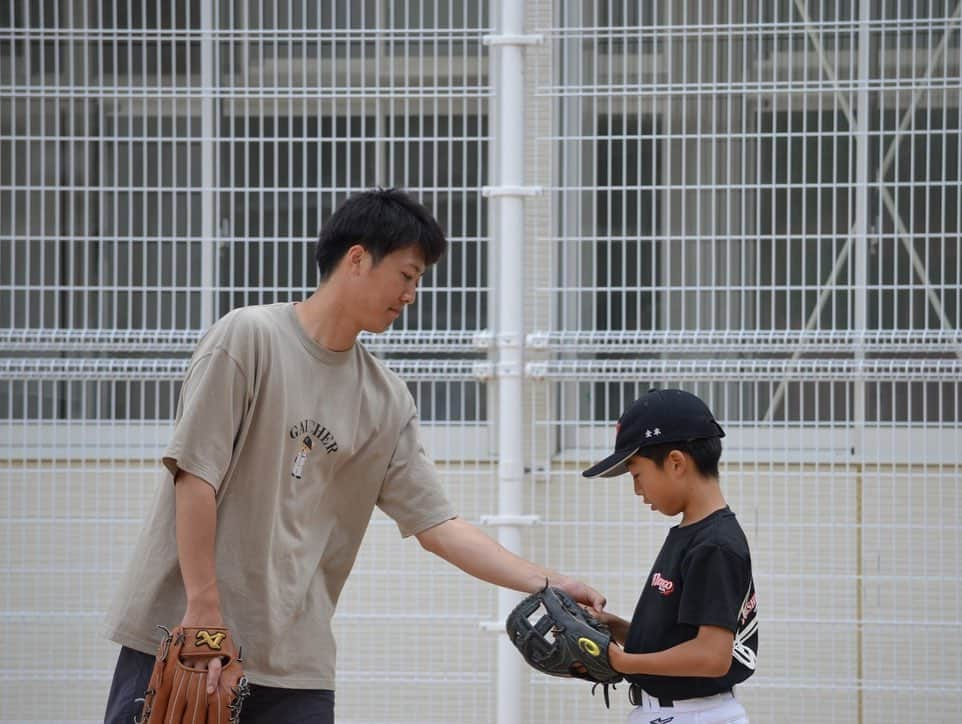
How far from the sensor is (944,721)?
15.1 feet

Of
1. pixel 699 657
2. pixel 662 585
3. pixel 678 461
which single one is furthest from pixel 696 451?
pixel 699 657

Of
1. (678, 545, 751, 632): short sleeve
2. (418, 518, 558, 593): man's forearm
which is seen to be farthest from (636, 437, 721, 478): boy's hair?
(418, 518, 558, 593): man's forearm

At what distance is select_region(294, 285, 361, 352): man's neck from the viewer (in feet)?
9.61

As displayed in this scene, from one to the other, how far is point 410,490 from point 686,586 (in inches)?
30.6

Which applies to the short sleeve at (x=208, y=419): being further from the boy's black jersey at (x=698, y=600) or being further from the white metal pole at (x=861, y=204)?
the white metal pole at (x=861, y=204)

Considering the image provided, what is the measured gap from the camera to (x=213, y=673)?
261cm

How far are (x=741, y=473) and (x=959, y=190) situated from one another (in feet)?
4.05

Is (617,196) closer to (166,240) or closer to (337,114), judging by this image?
(337,114)

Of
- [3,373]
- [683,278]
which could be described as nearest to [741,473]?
[683,278]

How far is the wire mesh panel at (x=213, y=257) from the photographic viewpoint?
478 cm

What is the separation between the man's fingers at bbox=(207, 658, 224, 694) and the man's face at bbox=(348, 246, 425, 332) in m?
0.80

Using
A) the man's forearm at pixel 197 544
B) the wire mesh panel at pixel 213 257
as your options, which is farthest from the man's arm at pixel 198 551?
the wire mesh panel at pixel 213 257

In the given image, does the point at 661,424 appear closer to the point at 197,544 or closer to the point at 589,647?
the point at 589,647

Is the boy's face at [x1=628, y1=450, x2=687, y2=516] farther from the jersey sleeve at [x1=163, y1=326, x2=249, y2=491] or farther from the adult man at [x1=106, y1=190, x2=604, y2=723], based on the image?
the jersey sleeve at [x1=163, y1=326, x2=249, y2=491]
